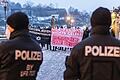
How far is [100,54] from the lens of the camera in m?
4.82

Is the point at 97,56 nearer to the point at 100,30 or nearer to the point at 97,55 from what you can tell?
the point at 97,55

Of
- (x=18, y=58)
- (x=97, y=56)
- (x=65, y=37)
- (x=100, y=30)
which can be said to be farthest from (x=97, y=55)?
(x=65, y=37)

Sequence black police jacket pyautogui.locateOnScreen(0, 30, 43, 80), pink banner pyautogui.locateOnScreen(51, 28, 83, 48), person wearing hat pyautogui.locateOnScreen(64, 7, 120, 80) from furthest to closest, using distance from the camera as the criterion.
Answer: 1. pink banner pyautogui.locateOnScreen(51, 28, 83, 48)
2. black police jacket pyautogui.locateOnScreen(0, 30, 43, 80)
3. person wearing hat pyautogui.locateOnScreen(64, 7, 120, 80)

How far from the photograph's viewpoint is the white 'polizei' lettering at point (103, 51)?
478 cm

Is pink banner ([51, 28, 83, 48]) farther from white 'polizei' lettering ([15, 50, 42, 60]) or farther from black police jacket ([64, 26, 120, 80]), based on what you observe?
black police jacket ([64, 26, 120, 80])

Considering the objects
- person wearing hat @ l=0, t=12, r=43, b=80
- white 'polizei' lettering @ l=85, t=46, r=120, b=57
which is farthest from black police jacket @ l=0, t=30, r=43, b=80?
white 'polizei' lettering @ l=85, t=46, r=120, b=57

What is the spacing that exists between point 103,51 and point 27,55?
1.06 meters

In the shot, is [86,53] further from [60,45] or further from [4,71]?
[60,45]

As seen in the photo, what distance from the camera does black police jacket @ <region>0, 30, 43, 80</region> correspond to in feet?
17.4

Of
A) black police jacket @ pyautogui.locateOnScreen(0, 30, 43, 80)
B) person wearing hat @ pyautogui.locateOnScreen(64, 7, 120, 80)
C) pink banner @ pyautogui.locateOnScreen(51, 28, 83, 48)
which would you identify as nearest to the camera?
person wearing hat @ pyautogui.locateOnScreen(64, 7, 120, 80)

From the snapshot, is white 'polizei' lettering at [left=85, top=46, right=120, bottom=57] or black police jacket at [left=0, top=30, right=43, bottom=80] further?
black police jacket at [left=0, top=30, right=43, bottom=80]

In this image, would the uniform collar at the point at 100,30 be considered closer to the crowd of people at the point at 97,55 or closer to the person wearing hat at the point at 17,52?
the crowd of people at the point at 97,55

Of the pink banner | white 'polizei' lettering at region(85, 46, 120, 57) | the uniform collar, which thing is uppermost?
the uniform collar

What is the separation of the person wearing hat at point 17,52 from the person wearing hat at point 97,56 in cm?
79
